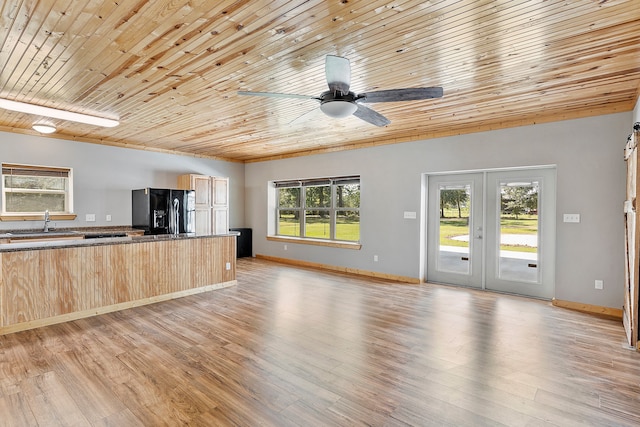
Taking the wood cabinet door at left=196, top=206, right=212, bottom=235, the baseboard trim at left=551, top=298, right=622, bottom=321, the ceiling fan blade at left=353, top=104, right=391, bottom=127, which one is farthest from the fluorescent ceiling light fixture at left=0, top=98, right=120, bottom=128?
the baseboard trim at left=551, top=298, right=622, bottom=321

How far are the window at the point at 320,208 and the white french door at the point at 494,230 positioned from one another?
165cm

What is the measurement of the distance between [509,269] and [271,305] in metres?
3.56

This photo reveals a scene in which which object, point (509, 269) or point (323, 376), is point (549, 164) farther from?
point (323, 376)

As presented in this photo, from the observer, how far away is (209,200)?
7332mm

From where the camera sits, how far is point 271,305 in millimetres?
4348

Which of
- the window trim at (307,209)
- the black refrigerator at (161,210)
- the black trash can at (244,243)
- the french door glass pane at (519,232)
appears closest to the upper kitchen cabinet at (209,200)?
the black refrigerator at (161,210)

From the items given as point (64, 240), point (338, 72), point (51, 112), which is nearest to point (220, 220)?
point (64, 240)

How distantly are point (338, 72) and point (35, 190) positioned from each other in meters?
5.79

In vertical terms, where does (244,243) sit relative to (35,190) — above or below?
below

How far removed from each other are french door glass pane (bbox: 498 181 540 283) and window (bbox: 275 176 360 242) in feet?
8.59

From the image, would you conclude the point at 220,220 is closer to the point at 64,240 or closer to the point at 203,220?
the point at 203,220

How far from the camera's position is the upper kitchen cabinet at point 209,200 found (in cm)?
708

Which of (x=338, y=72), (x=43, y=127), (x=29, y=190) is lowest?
(x=29, y=190)

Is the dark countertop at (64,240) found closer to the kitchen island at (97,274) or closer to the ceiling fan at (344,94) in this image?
the kitchen island at (97,274)
